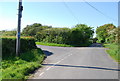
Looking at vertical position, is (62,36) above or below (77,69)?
above

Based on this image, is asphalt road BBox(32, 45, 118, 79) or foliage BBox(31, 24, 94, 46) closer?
asphalt road BBox(32, 45, 118, 79)

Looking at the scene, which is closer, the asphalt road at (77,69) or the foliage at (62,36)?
the asphalt road at (77,69)

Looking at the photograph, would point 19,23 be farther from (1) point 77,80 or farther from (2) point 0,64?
(1) point 77,80

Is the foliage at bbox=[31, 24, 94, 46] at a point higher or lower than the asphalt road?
higher

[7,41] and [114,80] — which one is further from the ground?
[7,41]

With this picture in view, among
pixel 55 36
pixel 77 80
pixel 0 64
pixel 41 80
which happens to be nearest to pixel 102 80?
pixel 77 80

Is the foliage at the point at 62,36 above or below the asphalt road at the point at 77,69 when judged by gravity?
above

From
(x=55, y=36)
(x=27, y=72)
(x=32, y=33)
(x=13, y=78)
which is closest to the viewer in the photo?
(x=13, y=78)

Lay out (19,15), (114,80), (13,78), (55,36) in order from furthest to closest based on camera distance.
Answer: (55,36) → (19,15) → (114,80) → (13,78)

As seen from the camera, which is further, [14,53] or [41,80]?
[14,53]

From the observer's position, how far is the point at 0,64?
8.52 meters

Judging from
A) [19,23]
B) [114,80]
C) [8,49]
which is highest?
[19,23]

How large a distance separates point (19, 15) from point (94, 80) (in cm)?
787

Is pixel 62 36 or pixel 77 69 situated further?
pixel 62 36
